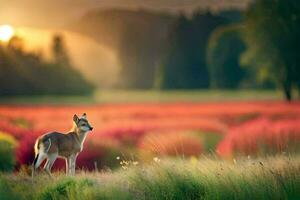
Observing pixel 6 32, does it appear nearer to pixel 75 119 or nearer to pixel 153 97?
pixel 153 97

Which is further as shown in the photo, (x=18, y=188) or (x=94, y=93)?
(x=94, y=93)

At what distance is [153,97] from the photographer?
7.04 m

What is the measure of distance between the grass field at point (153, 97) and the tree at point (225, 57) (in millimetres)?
119

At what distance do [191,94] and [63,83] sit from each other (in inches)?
50.9

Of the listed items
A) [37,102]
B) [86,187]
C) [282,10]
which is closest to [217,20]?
[282,10]

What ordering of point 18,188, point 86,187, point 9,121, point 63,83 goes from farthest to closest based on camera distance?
point 9,121
point 63,83
point 18,188
point 86,187

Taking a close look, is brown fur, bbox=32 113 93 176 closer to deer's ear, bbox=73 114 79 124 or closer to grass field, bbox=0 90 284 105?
deer's ear, bbox=73 114 79 124

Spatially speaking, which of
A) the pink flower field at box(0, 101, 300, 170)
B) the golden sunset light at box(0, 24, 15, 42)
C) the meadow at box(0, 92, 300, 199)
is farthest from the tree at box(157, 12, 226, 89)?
the golden sunset light at box(0, 24, 15, 42)

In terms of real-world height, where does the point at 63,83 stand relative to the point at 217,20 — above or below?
below

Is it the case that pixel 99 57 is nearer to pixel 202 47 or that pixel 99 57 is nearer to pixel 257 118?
pixel 202 47

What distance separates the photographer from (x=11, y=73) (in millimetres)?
6766

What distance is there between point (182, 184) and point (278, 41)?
10.3ft

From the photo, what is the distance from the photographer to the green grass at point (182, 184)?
471cm

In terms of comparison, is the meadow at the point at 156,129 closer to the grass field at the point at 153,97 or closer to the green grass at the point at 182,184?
the grass field at the point at 153,97
